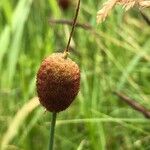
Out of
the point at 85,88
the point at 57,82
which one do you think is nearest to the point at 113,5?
the point at 57,82

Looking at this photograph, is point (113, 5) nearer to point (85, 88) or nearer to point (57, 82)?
point (57, 82)


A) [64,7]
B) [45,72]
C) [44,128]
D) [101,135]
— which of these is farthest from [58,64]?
[64,7]

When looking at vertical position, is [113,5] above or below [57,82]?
above

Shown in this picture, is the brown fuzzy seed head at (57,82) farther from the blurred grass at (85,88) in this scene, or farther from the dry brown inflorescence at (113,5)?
the blurred grass at (85,88)

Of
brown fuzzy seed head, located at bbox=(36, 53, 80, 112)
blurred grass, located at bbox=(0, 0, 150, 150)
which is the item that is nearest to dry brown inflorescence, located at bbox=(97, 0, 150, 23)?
brown fuzzy seed head, located at bbox=(36, 53, 80, 112)

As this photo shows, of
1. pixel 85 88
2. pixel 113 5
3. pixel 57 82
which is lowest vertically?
pixel 85 88

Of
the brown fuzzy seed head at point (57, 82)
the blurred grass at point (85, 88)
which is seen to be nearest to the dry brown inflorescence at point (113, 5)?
the brown fuzzy seed head at point (57, 82)

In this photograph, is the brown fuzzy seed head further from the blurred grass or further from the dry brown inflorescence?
the blurred grass

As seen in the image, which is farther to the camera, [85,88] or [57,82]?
[85,88]
